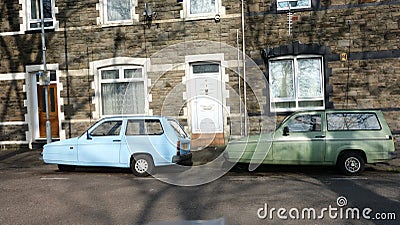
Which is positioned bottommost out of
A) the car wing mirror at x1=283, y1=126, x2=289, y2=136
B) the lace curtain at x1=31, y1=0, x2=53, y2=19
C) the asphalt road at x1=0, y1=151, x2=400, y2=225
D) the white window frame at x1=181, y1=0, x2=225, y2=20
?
the asphalt road at x1=0, y1=151, x2=400, y2=225

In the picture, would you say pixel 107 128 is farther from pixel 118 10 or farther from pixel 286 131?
pixel 118 10

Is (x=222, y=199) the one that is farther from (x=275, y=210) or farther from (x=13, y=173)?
(x=13, y=173)

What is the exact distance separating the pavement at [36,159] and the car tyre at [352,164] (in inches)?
45.2

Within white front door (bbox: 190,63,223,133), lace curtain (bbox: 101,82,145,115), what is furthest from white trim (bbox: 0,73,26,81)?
white front door (bbox: 190,63,223,133)

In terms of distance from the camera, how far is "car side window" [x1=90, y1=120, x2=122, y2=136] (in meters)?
9.83

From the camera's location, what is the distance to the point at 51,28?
15.3 meters

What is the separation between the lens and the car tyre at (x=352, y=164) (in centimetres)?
927

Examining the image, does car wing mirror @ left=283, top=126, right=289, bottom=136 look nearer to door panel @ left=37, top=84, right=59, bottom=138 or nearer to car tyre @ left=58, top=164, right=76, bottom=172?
car tyre @ left=58, top=164, right=76, bottom=172

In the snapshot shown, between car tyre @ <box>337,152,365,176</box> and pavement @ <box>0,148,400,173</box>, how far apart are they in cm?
115

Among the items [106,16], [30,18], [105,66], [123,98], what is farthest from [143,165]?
[30,18]

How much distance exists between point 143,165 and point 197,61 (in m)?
6.09

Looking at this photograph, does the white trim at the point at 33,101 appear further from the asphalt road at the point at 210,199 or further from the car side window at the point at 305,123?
the car side window at the point at 305,123

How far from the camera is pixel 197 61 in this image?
47.8 feet

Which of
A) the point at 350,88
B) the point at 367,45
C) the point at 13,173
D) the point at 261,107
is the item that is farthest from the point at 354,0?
the point at 13,173
